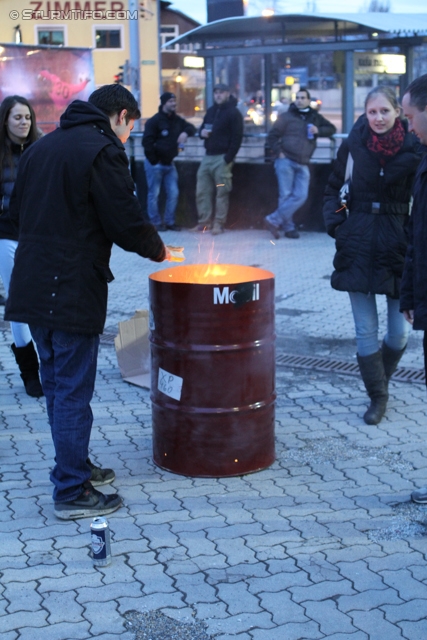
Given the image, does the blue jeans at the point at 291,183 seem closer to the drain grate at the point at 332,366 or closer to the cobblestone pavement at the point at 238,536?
the drain grate at the point at 332,366

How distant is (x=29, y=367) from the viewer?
585 cm

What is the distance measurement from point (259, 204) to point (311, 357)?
6581 mm

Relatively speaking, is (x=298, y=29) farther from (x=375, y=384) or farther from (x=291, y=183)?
(x=375, y=384)

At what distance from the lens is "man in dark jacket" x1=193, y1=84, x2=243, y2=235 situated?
1202 cm

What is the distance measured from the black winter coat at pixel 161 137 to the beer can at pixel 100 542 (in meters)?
9.68

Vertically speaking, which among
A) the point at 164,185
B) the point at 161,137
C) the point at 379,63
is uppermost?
the point at 379,63

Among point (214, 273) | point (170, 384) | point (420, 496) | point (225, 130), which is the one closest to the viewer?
point (420, 496)

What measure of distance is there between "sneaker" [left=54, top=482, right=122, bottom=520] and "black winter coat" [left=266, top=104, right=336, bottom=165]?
8486 mm

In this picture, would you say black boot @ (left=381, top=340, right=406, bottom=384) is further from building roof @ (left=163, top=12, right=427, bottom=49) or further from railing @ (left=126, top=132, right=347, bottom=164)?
building roof @ (left=163, top=12, right=427, bottom=49)

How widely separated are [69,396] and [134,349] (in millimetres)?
2277

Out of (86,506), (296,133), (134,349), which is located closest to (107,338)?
(134,349)

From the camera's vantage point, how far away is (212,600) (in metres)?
3.30

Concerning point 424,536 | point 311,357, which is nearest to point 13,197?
point 424,536

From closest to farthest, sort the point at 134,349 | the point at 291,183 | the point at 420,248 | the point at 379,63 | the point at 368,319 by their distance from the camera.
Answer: the point at 420,248, the point at 368,319, the point at 134,349, the point at 291,183, the point at 379,63
